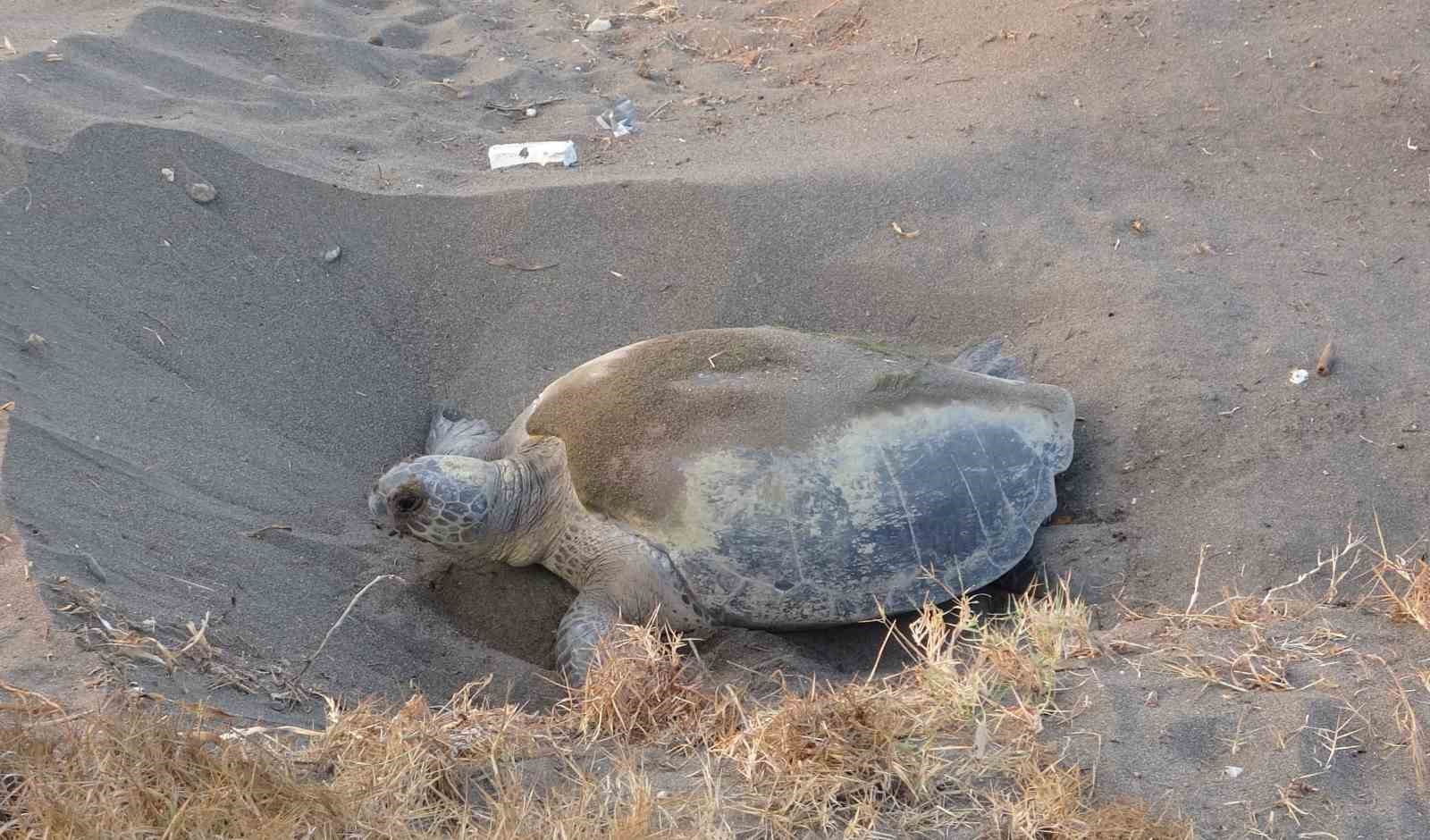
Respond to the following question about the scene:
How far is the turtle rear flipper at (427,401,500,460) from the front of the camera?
11.7 feet

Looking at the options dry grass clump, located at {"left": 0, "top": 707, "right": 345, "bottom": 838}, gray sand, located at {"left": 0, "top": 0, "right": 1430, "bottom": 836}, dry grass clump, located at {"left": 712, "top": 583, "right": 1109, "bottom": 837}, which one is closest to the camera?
dry grass clump, located at {"left": 0, "top": 707, "right": 345, "bottom": 838}

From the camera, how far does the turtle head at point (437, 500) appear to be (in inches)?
120

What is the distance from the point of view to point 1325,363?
135 inches

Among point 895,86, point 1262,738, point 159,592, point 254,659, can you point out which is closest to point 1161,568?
point 1262,738

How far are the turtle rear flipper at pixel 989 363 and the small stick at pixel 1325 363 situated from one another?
0.83m

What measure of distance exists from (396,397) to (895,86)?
2.72 m

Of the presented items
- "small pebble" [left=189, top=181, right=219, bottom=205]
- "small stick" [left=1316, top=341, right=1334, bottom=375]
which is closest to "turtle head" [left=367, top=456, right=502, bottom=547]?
"small pebble" [left=189, top=181, right=219, bottom=205]

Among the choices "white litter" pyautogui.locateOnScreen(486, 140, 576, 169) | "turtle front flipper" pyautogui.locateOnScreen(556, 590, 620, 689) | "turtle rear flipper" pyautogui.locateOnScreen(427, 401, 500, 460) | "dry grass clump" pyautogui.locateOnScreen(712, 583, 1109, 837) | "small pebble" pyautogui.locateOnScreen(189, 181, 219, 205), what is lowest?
"turtle front flipper" pyautogui.locateOnScreen(556, 590, 620, 689)

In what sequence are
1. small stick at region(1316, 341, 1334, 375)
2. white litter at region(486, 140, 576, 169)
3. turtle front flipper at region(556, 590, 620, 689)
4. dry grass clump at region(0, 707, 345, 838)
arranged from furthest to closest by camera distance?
1. white litter at region(486, 140, 576, 169)
2. small stick at region(1316, 341, 1334, 375)
3. turtle front flipper at region(556, 590, 620, 689)
4. dry grass clump at region(0, 707, 345, 838)

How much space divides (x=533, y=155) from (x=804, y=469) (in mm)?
2238

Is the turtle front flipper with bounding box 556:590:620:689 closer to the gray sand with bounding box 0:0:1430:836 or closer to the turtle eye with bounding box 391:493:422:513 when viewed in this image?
the gray sand with bounding box 0:0:1430:836

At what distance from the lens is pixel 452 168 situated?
4.61m

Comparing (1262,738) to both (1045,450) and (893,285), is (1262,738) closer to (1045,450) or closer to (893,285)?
(1045,450)

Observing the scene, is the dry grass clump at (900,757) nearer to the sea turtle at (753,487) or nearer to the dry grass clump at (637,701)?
the dry grass clump at (637,701)
